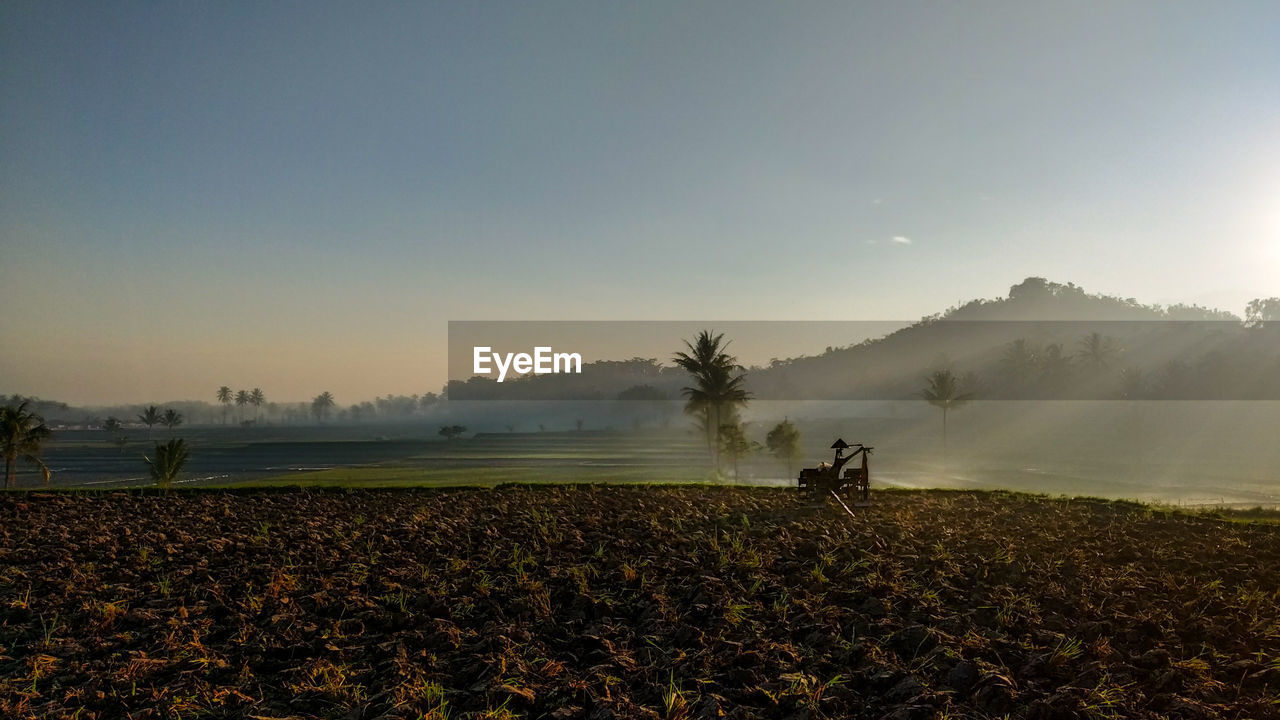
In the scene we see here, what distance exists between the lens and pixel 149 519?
54.8ft

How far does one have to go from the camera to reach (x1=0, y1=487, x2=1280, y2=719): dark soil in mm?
7145

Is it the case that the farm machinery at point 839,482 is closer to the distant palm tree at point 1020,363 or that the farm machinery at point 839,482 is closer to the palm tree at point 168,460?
the palm tree at point 168,460

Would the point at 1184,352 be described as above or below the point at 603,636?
above

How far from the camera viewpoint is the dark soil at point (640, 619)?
7145 mm

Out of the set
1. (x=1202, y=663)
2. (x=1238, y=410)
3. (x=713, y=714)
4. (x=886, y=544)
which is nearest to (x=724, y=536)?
(x=886, y=544)

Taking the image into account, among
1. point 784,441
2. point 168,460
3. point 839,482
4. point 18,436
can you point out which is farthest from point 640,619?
point 784,441

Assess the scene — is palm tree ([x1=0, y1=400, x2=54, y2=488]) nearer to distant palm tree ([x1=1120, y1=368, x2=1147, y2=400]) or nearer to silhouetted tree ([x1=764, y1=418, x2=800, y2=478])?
silhouetted tree ([x1=764, y1=418, x2=800, y2=478])

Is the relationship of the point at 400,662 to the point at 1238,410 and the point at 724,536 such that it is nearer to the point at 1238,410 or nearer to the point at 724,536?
the point at 724,536

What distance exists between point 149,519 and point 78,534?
1789 mm

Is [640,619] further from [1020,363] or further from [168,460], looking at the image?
[1020,363]

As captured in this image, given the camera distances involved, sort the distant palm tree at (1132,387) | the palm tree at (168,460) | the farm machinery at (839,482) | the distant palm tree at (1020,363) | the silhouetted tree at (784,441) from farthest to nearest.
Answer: the distant palm tree at (1020,363) < the distant palm tree at (1132,387) < the silhouetted tree at (784,441) < the palm tree at (168,460) < the farm machinery at (839,482)

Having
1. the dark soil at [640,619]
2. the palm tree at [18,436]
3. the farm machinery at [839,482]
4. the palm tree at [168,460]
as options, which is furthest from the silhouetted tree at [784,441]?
the palm tree at [18,436]

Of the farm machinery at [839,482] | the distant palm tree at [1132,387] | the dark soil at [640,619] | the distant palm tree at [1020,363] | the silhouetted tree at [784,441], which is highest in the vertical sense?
the distant palm tree at [1020,363]

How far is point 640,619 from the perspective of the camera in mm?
9258
